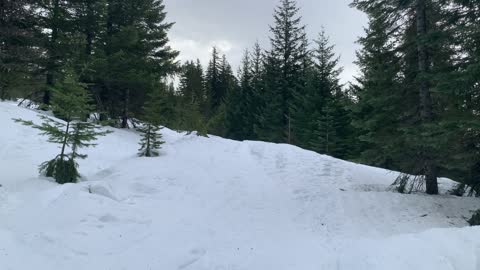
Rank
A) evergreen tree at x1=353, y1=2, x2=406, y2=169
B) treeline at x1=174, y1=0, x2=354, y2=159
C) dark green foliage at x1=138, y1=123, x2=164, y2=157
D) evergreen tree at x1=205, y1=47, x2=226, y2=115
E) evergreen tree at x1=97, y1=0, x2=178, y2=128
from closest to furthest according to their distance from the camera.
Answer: evergreen tree at x1=353, y1=2, x2=406, y2=169, dark green foliage at x1=138, y1=123, x2=164, y2=157, evergreen tree at x1=97, y1=0, x2=178, y2=128, treeline at x1=174, y1=0, x2=354, y2=159, evergreen tree at x1=205, y1=47, x2=226, y2=115

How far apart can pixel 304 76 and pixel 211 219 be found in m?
32.9

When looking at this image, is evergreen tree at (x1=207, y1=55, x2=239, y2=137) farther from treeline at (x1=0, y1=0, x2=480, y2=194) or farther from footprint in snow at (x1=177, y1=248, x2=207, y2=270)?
footprint in snow at (x1=177, y1=248, x2=207, y2=270)

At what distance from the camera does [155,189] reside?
1013 centimetres

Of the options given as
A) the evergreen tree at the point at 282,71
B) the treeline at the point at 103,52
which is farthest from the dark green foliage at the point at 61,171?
the evergreen tree at the point at 282,71

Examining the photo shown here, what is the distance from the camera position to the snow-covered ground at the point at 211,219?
18.7 feet

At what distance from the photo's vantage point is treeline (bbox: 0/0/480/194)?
9359 millimetres

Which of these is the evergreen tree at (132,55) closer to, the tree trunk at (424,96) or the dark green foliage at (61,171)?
the dark green foliage at (61,171)

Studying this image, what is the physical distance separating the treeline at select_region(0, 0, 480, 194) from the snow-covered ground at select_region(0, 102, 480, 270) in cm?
192

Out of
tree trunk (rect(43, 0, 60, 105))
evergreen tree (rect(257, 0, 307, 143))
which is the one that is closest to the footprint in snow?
tree trunk (rect(43, 0, 60, 105))

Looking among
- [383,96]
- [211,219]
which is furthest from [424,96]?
[211,219]

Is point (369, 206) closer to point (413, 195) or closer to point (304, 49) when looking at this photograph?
point (413, 195)

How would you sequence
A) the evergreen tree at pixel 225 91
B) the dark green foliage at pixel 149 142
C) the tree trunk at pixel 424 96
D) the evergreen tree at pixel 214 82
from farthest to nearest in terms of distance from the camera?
the evergreen tree at pixel 214 82, the evergreen tree at pixel 225 91, the dark green foliage at pixel 149 142, the tree trunk at pixel 424 96

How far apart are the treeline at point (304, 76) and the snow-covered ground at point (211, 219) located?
1.92 metres

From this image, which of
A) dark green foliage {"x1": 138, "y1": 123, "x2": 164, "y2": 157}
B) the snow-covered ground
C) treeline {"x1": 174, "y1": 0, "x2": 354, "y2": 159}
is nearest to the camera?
the snow-covered ground
